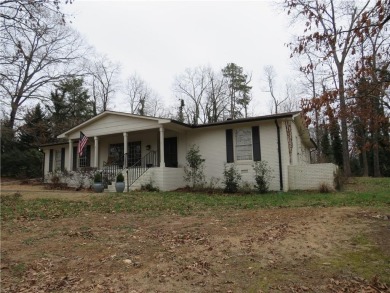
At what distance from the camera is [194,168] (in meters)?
15.9

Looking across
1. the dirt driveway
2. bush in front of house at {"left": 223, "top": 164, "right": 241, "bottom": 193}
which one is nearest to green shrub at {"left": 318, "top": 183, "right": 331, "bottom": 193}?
bush in front of house at {"left": 223, "top": 164, "right": 241, "bottom": 193}

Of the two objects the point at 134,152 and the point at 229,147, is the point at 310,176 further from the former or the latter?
the point at 134,152

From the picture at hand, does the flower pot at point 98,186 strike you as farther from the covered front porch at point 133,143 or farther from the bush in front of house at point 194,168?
the bush in front of house at point 194,168

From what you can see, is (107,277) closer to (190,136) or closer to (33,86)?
(190,136)

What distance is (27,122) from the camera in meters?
28.1

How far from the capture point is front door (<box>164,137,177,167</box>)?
55.9 ft

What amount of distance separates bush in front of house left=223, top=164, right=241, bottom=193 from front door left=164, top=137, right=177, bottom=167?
11.4 ft

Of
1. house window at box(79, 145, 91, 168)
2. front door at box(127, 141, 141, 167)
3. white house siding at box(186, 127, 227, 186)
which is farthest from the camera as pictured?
house window at box(79, 145, 91, 168)

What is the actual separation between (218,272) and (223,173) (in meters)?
11.0

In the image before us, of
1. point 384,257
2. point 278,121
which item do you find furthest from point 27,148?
point 384,257

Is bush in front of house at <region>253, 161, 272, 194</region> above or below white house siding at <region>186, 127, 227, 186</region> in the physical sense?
below

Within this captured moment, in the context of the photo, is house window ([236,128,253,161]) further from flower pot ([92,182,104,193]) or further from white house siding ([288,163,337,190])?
flower pot ([92,182,104,193])

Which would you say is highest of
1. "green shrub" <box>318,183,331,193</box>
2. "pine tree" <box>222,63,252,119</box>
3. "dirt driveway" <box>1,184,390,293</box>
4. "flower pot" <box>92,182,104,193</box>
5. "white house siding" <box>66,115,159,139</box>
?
"pine tree" <box>222,63,252,119</box>

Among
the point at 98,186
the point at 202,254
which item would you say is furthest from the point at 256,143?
the point at 202,254
